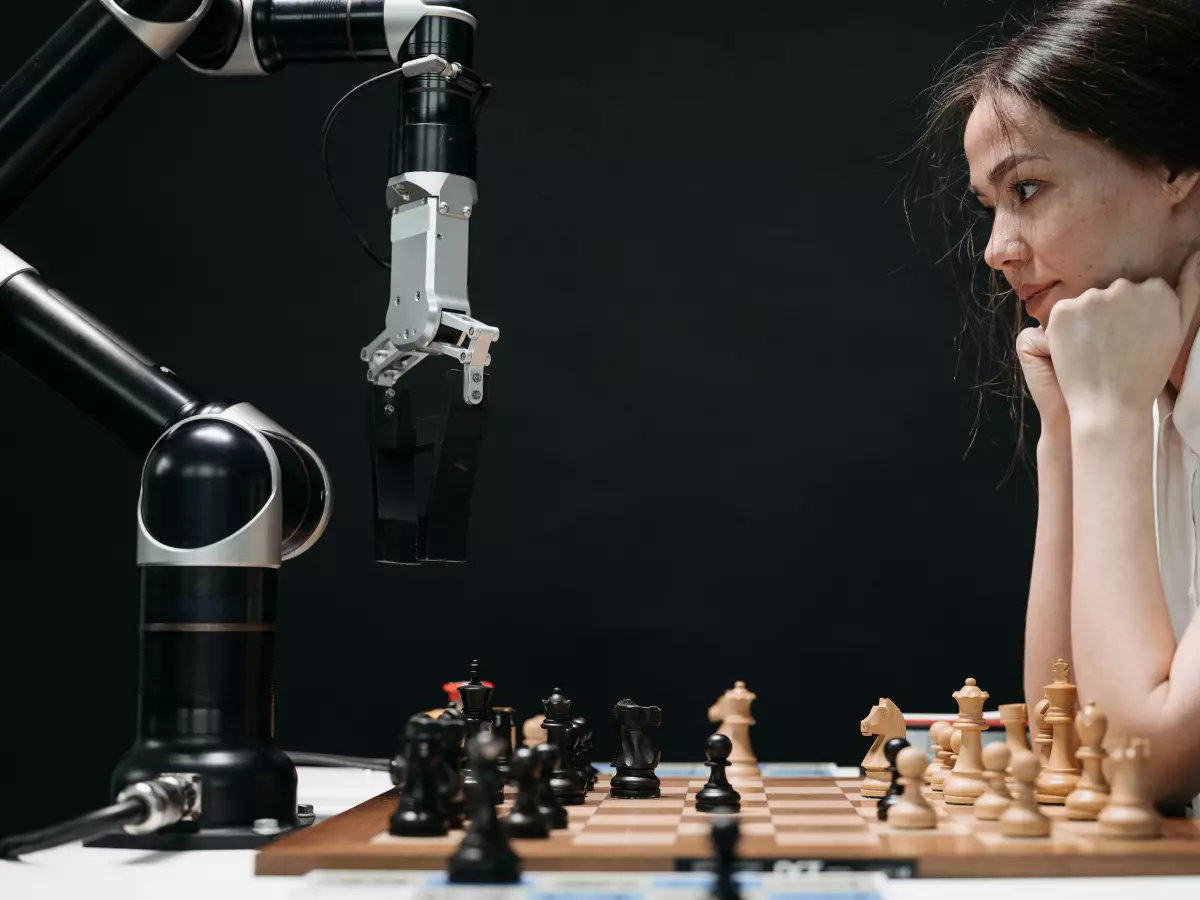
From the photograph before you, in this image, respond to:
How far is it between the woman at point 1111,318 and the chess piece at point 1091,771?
2.8 inches

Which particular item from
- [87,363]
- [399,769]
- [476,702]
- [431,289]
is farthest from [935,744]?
[87,363]

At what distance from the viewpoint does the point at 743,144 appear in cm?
278

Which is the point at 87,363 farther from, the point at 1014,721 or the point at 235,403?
the point at 1014,721

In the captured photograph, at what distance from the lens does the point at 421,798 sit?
3.46 ft

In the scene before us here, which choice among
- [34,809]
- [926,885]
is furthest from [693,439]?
[926,885]

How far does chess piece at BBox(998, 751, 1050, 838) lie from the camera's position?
1.03 meters

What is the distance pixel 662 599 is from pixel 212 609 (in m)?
1.56

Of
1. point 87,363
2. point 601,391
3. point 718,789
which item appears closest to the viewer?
point 718,789

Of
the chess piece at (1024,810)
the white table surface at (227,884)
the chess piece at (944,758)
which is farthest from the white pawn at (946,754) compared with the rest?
the white table surface at (227,884)

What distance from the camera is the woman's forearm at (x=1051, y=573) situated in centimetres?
162

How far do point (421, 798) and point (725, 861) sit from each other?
0.32 m

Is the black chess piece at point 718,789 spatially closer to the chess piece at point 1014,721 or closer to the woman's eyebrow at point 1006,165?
the chess piece at point 1014,721

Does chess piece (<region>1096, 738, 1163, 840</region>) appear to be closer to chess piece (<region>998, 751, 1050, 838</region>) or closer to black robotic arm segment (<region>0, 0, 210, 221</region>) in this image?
chess piece (<region>998, 751, 1050, 838</region>)

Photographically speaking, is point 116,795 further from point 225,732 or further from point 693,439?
point 693,439
